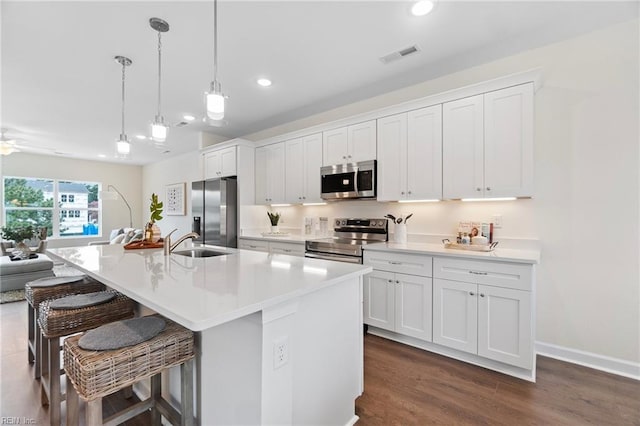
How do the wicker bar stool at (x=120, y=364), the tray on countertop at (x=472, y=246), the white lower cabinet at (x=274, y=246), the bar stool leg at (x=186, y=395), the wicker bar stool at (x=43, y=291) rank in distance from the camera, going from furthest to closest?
1. the white lower cabinet at (x=274, y=246)
2. the tray on countertop at (x=472, y=246)
3. the wicker bar stool at (x=43, y=291)
4. the bar stool leg at (x=186, y=395)
5. the wicker bar stool at (x=120, y=364)

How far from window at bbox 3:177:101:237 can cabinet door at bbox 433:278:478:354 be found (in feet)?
29.7

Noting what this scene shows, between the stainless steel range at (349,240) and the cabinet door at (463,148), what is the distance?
3.05 feet

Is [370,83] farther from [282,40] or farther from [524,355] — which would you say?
[524,355]

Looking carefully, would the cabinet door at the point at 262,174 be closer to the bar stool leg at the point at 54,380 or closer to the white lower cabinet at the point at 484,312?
the white lower cabinet at the point at 484,312

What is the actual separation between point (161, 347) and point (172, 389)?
2.05ft

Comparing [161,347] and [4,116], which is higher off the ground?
[4,116]

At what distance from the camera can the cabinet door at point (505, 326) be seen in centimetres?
208

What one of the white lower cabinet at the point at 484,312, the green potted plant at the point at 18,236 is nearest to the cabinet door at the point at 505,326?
the white lower cabinet at the point at 484,312

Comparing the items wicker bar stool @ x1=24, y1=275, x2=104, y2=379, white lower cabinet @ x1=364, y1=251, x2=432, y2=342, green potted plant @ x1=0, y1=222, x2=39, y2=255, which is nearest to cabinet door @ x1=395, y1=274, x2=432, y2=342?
white lower cabinet @ x1=364, y1=251, x2=432, y2=342

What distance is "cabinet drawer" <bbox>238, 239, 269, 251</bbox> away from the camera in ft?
13.0

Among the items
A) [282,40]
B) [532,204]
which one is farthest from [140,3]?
[532,204]

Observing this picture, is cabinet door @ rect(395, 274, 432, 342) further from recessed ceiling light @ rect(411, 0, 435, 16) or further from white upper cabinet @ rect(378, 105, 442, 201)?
recessed ceiling light @ rect(411, 0, 435, 16)

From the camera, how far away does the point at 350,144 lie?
11.4 feet

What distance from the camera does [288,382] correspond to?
1.17 meters
